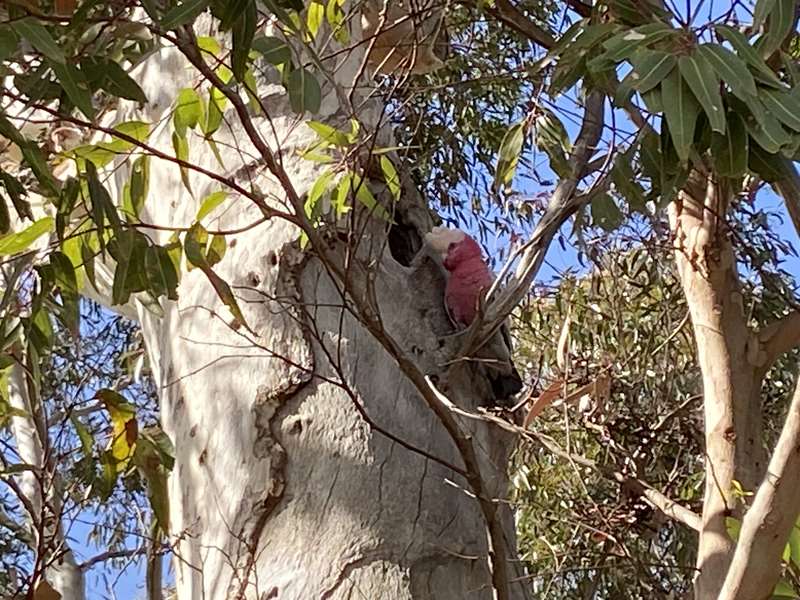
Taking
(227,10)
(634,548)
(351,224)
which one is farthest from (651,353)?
(227,10)

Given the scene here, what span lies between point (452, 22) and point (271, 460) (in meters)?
1.16

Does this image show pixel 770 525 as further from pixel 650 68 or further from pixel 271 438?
pixel 271 438

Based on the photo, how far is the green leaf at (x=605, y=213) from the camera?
120cm

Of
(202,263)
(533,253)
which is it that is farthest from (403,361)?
(533,253)

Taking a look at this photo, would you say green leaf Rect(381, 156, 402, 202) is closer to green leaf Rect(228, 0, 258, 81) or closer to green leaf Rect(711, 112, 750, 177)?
green leaf Rect(228, 0, 258, 81)

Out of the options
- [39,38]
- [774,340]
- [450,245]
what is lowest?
[774,340]

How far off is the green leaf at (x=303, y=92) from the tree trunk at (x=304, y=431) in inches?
2.9

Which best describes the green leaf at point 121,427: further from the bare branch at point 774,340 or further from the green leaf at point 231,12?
the bare branch at point 774,340

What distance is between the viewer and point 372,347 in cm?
133

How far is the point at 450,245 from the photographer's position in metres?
1.59

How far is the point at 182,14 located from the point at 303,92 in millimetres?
257

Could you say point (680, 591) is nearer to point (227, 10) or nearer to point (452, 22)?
point (452, 22)

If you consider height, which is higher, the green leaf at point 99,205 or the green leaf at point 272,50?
the green leaf at point 272,50

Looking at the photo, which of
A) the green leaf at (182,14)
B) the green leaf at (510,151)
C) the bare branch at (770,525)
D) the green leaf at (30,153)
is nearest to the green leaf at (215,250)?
the green leaf at (30,153)
